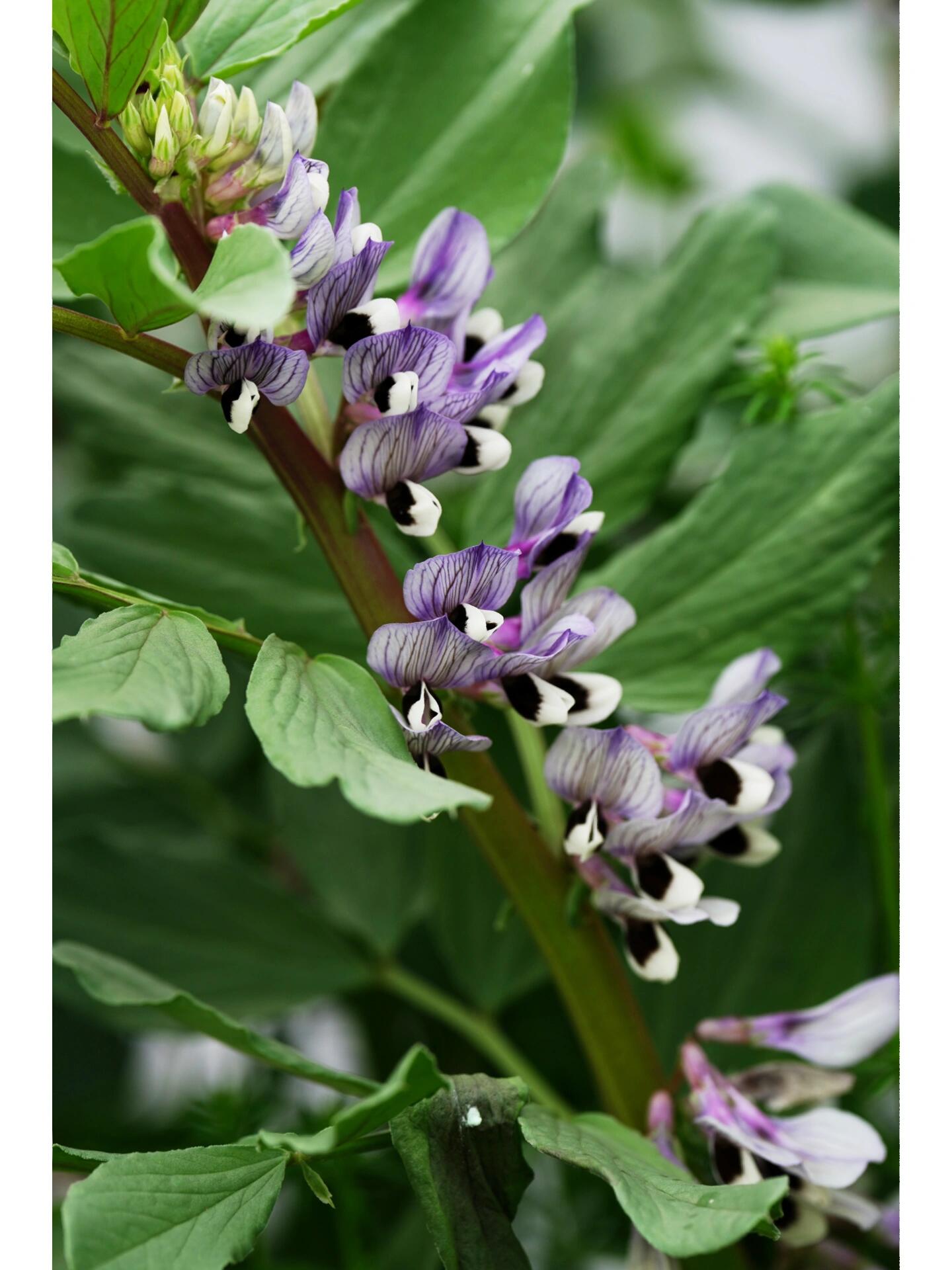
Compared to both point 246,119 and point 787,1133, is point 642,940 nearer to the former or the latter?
point 787,1133

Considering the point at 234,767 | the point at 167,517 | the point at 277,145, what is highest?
the point at 277,145

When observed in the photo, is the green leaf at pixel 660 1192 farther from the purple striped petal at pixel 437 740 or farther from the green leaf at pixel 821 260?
the green leaf at pixel 821 260

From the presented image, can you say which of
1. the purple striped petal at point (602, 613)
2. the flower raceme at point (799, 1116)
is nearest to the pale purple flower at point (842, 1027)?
the flower raceme at point (799, 1116)

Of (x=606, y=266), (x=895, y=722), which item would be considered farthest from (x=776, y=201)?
(x=895, y=722)

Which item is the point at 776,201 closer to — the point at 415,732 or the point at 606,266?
the point at 606,266

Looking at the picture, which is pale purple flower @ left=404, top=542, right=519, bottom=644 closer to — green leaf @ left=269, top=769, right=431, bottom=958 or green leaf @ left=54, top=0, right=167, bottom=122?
green leaf @ left=54, top=0, right=167, bottom=122
